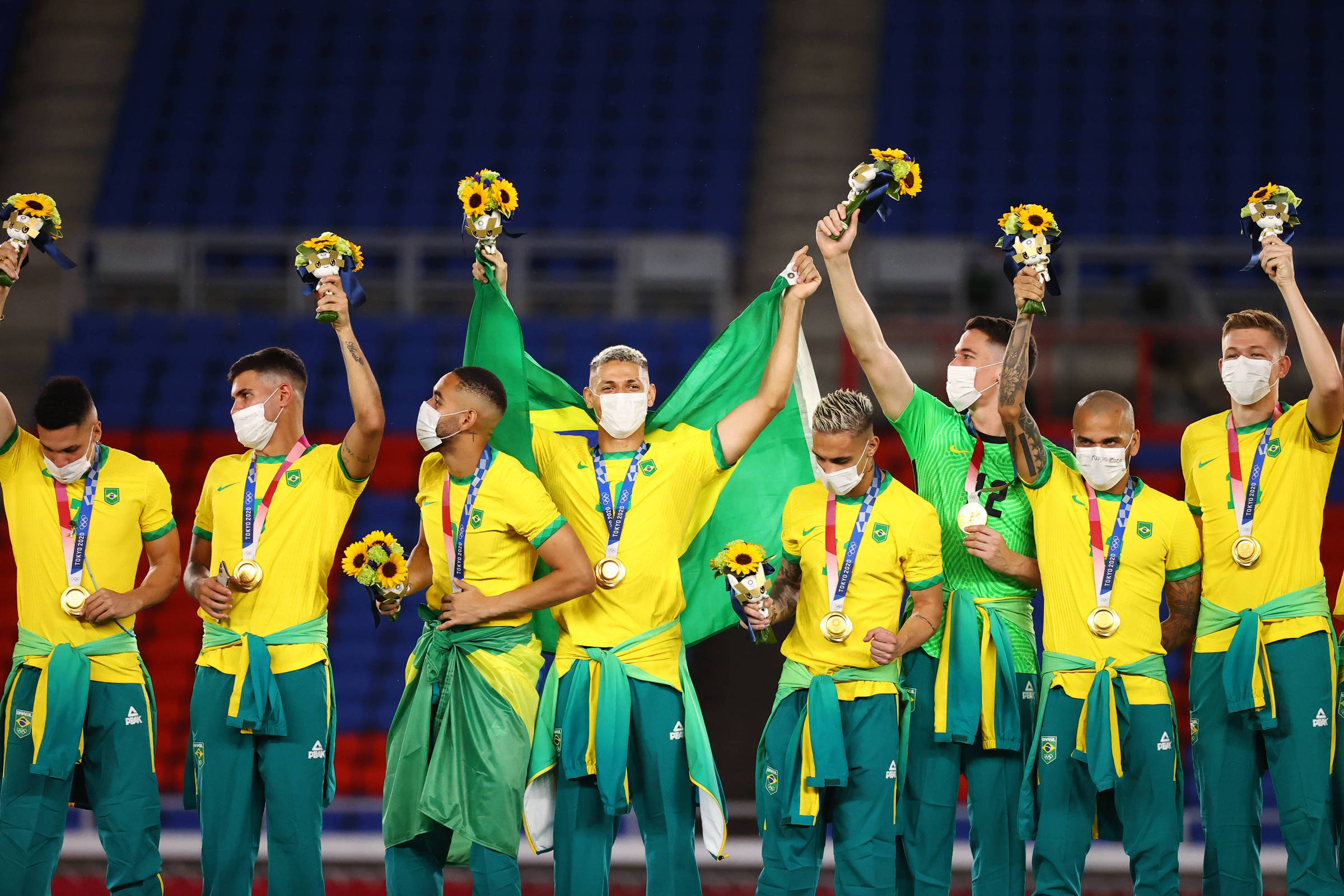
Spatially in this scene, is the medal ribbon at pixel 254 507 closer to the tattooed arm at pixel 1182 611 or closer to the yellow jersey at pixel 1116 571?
the yellow jersey at pixel 1116 571

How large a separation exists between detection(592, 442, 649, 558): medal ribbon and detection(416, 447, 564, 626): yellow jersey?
0.58 feet

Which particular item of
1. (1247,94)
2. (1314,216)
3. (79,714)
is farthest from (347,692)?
(1247,94)

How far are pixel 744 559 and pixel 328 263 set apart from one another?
1581 millimetres

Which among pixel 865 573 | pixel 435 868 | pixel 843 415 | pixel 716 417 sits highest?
pixel 716 417

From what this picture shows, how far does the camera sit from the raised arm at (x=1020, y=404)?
172 inches

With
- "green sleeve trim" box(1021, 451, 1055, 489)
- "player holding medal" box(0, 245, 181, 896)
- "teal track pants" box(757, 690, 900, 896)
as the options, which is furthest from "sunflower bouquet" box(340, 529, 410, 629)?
"green sleeve trim" box(1021, 451, 1055, 489)

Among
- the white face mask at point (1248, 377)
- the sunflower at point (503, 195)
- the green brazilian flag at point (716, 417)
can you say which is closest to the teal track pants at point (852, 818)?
the green brazilian flag at point (716, 417)

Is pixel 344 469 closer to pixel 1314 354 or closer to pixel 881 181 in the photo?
pixel 881 181

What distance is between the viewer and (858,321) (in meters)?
4.74

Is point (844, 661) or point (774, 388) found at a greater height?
point (774, 388)

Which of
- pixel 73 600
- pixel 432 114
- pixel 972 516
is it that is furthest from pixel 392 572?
pixel 432 114

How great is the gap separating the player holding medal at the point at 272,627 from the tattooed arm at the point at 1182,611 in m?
2.52

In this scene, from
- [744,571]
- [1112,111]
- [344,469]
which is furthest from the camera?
[1112,111]

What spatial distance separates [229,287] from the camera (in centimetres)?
1104
